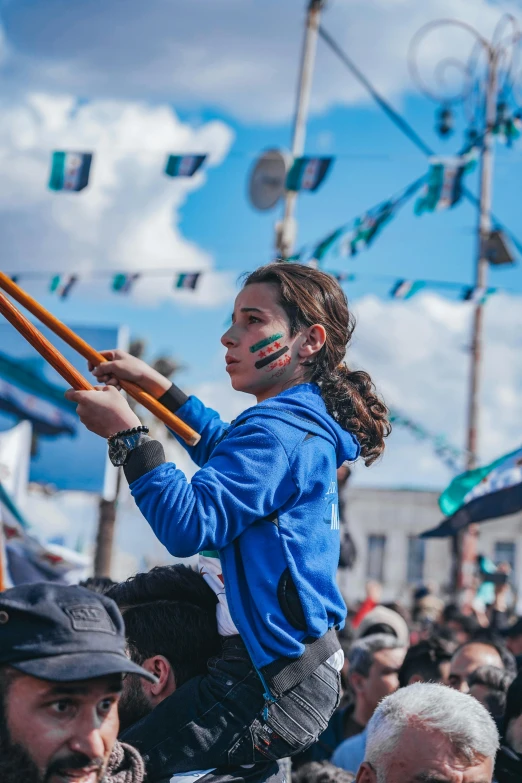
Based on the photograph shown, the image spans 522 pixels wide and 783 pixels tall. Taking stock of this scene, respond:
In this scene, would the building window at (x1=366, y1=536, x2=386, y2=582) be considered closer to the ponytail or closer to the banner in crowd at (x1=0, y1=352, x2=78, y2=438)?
the banner in crowd at (x1=0, y1=352, x2=78, y2=438)

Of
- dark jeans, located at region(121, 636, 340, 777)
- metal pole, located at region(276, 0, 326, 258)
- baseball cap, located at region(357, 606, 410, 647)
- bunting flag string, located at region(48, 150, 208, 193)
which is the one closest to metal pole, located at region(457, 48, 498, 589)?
metal pole, located at region(276, 0, 326, 258)

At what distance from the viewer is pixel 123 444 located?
9.32 feet

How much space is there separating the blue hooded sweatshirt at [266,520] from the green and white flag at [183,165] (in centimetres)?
847

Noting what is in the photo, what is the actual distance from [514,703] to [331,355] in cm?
174

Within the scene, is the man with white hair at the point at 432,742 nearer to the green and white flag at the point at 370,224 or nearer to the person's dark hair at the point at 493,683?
the person's dark hair at the point at 493,683

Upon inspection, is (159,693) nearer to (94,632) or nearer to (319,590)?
(319,590)

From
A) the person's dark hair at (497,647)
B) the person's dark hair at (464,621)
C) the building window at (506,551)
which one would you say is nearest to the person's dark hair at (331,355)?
the person's dark hair at (497,647)

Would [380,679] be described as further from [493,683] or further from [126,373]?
[126,373]

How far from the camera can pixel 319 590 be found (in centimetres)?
287

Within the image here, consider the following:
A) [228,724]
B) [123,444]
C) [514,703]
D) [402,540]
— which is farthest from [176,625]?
[402,540]

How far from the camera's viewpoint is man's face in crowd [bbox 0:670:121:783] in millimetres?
2025

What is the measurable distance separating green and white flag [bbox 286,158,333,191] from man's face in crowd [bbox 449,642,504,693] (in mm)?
6764

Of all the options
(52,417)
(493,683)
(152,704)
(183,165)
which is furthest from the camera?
(52,417)

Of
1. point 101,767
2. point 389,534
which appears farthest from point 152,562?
point 389,534
